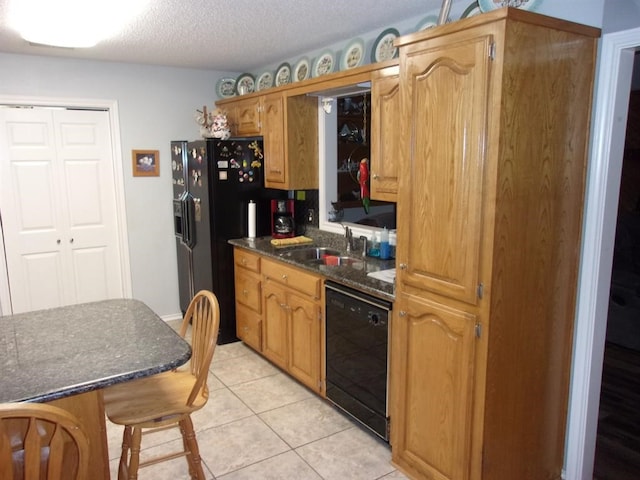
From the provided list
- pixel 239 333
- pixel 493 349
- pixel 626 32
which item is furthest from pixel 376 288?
pixel 239 333

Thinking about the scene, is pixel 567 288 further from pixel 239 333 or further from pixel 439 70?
pixel 239 333

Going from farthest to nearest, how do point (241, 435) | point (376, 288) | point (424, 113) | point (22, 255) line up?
point (22, 255) → point (241, 435) → point (376, 288) → point (424, 113)

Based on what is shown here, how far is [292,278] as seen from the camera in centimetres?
319

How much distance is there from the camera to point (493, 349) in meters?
1.94

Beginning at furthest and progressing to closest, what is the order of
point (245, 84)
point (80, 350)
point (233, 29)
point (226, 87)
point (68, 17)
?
point (226, 87) → point (245, 84) → point (233, 29) → point (68, 17) → point (80, 350)

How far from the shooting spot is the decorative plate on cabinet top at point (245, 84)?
14.4 feet

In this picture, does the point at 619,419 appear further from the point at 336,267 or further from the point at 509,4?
the point at 509,4

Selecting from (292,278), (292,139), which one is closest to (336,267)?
(292,278)

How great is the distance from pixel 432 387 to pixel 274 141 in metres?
2.24

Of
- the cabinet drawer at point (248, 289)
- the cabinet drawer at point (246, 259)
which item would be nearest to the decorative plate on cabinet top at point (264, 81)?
→ the cabinet drawer at point (246, 259)

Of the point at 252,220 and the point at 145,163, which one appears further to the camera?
the point at 145,163

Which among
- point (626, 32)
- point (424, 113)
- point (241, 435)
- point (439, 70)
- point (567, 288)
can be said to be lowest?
point (241, 435)

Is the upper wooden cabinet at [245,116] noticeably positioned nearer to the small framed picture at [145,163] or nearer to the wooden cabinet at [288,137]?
the wooden cabinet at [288,137]

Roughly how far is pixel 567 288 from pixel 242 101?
293 centimetres
